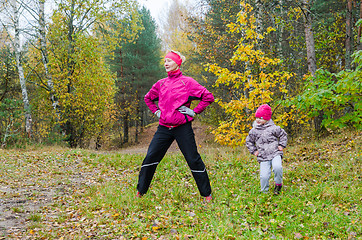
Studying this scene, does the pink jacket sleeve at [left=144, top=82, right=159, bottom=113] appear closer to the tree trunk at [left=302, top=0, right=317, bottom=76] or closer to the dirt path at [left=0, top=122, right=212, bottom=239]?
the dirt path at [left=0, top=122, right=212, bottom=239]

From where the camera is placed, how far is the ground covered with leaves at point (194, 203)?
12.4 ft

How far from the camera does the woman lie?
184 inches

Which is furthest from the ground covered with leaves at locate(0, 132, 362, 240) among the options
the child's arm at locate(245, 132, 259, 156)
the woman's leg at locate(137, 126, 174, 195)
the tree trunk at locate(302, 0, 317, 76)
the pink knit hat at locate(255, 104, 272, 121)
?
the tree trunk at locate(302, 0, 317, 76)

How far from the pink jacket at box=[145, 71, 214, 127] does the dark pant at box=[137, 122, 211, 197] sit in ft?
0.50

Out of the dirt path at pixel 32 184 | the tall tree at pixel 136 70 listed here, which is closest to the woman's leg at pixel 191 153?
the dirt path at pixel 32 184

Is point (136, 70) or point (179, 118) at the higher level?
point (136, 70)

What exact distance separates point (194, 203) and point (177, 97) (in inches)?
74.5

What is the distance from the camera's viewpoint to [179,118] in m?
4.65

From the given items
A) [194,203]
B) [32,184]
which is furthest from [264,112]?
[32,184]

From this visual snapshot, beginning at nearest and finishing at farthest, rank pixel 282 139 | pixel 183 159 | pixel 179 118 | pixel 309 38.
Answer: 1. pixel 179 118
2. pixel 282 139
3. pixel 183 159
4. pixel 309 38

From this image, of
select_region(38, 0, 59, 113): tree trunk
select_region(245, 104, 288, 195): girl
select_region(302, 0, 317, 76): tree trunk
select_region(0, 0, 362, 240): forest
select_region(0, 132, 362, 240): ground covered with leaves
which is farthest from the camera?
select_region(38, 0, 59, 113): tree trunk

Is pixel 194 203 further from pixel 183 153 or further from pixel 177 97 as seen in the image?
pixel 177 97

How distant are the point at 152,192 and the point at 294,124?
405 inches

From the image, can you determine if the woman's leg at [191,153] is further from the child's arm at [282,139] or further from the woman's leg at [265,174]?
the child's arm at [282,139]
